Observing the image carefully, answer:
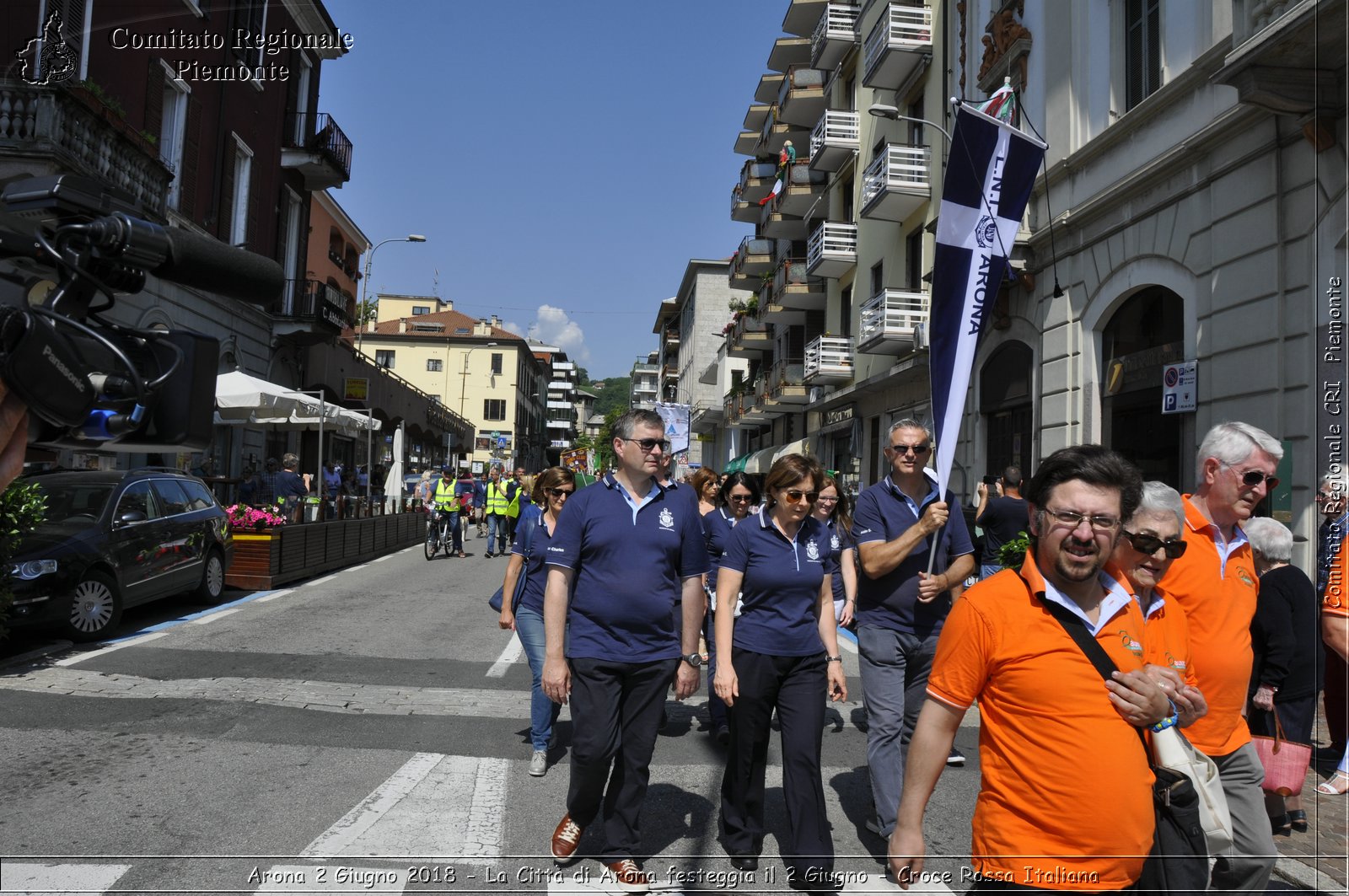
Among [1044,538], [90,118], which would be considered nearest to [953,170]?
[1044,538]

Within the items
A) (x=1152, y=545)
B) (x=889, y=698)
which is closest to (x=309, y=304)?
(x=889, y=698)

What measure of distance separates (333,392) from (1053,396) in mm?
22359

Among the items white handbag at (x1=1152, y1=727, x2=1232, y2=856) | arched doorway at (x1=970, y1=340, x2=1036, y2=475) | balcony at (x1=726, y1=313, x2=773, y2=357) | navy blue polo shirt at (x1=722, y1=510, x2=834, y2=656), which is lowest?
white handbag at (x1=1152, y1=727, x2=1232, y2=856)

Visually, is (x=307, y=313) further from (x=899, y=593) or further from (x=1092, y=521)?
(x=1092, y=521)

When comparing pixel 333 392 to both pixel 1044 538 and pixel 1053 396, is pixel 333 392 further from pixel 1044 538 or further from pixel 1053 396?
pixel 1044 538

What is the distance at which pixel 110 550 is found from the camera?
9.57 metres

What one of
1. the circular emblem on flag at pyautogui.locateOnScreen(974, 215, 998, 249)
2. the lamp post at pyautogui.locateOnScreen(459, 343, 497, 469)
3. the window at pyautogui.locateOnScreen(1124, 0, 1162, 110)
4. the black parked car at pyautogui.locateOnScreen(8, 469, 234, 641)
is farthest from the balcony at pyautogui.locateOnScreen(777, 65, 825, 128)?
the lamp post at pyautogui.locateOnScreen(459, 343, 497, 469)

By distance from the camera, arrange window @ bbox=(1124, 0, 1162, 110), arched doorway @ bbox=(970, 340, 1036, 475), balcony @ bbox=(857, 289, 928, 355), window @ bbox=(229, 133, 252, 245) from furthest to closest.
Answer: window @ bbox=(229, 133, 252, 245)
balcony @ bbox=(857, 289, 928, 355)
arched doorway @ bbox=(970, 340, 1036, 475)
window @ bbox=(1124, 0, 1162, 110)

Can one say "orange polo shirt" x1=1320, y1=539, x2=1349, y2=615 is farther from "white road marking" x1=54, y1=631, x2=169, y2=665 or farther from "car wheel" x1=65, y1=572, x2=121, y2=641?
"car wheel" x1=65, y1=572, x2=121, y2=641

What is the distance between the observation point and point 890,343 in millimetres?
21297

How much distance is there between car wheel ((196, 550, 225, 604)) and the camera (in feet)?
39.6

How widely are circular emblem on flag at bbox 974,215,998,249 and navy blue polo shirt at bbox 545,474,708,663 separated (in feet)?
11.7

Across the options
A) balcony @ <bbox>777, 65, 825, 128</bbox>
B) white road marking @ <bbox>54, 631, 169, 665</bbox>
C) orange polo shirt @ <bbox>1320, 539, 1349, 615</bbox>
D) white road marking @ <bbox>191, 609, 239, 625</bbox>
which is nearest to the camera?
orange polo shirt @ <bbox>1320, 539, 1349, 615</bbox>

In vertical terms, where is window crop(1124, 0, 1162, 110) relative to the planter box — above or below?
above
